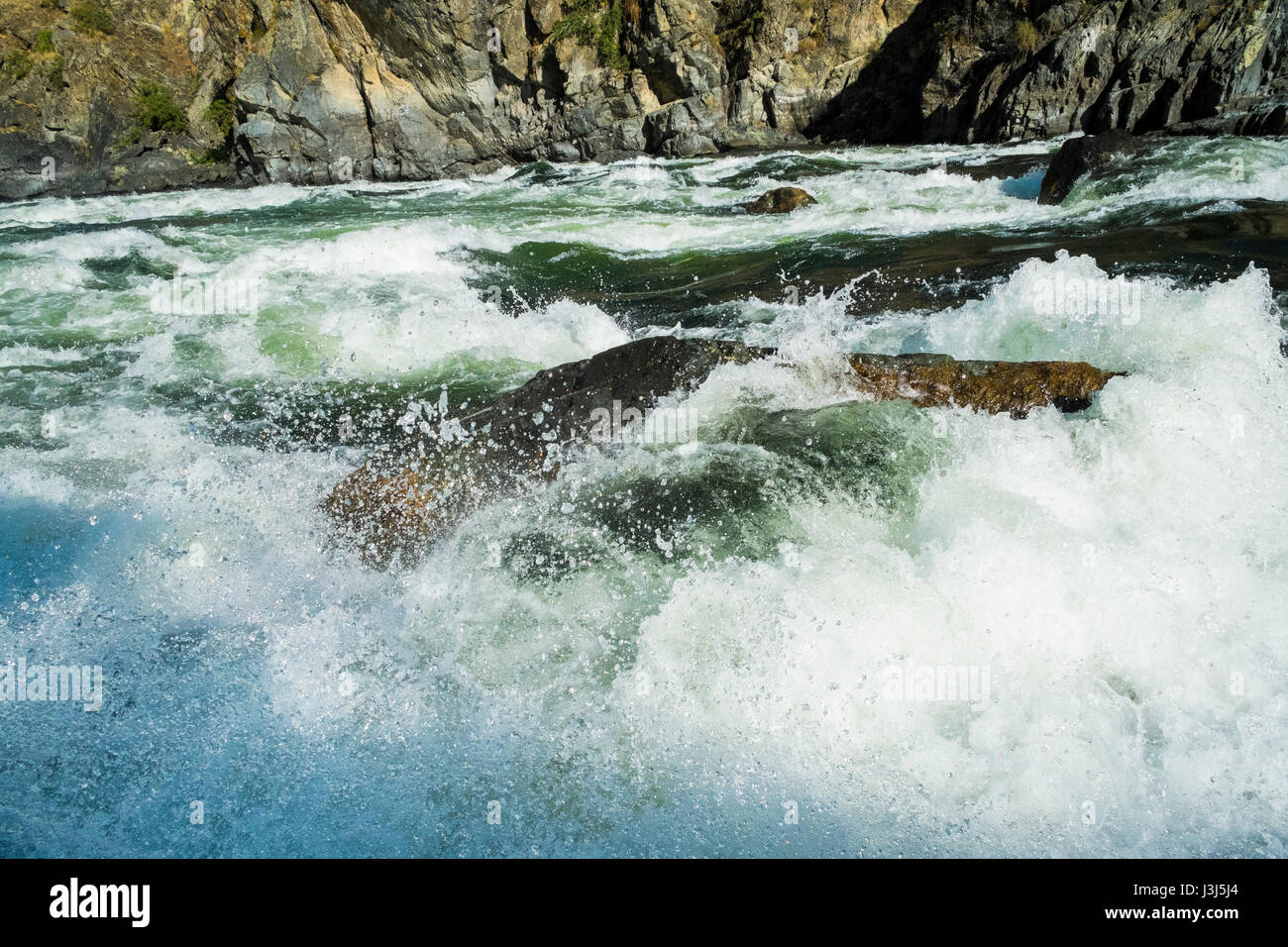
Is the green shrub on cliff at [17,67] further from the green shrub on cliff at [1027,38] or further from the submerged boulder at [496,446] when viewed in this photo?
the green shrub on cliff at [1027,38]

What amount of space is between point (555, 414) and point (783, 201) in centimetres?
913

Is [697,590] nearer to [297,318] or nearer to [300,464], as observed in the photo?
[300,464]

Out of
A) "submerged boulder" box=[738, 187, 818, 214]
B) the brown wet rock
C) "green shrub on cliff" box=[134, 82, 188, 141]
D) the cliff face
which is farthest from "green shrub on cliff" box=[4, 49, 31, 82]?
the brown wet rock

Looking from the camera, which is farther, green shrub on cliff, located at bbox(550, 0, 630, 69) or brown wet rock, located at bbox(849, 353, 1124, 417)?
green shrub on cliff, located at bbox(550, 0, 630, 69)

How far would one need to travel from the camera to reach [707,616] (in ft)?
11.3

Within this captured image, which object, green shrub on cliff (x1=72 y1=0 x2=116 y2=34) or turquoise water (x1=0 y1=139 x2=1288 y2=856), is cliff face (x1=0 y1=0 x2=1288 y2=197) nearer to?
green shrub on cliff (x1=72 y1=0 x2=116 y2=34)

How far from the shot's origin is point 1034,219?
33.1ft

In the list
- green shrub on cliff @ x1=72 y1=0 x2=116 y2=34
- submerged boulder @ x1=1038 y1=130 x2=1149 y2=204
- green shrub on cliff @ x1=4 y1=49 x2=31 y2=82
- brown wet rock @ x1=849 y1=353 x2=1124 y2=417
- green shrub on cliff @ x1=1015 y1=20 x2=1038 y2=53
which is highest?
green shrub on cliff @ x1=72 y1=0 x2=116 y2=34

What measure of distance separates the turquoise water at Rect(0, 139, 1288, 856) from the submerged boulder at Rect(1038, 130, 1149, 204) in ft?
21.4

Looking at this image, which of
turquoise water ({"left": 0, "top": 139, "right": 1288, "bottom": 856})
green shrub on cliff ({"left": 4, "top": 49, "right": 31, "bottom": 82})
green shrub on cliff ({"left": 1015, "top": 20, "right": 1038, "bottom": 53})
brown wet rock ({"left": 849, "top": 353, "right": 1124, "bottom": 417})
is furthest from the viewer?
Result: green shrub on cliff ({"left": 4, "top": 49, "right": 31, "bottom": 82})

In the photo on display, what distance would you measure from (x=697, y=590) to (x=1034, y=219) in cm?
910

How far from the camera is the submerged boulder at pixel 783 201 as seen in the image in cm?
1219

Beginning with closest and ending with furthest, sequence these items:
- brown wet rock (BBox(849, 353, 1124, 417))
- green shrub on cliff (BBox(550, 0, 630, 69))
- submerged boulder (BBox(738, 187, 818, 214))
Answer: brown wet rock (BBox(849, 353, 1124, 417)), submerged boulder (BBox(738, 187, 818, 214)), green shrub on cliff (BBox(550, 0, 630, 69))

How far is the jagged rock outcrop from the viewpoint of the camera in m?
4.07
